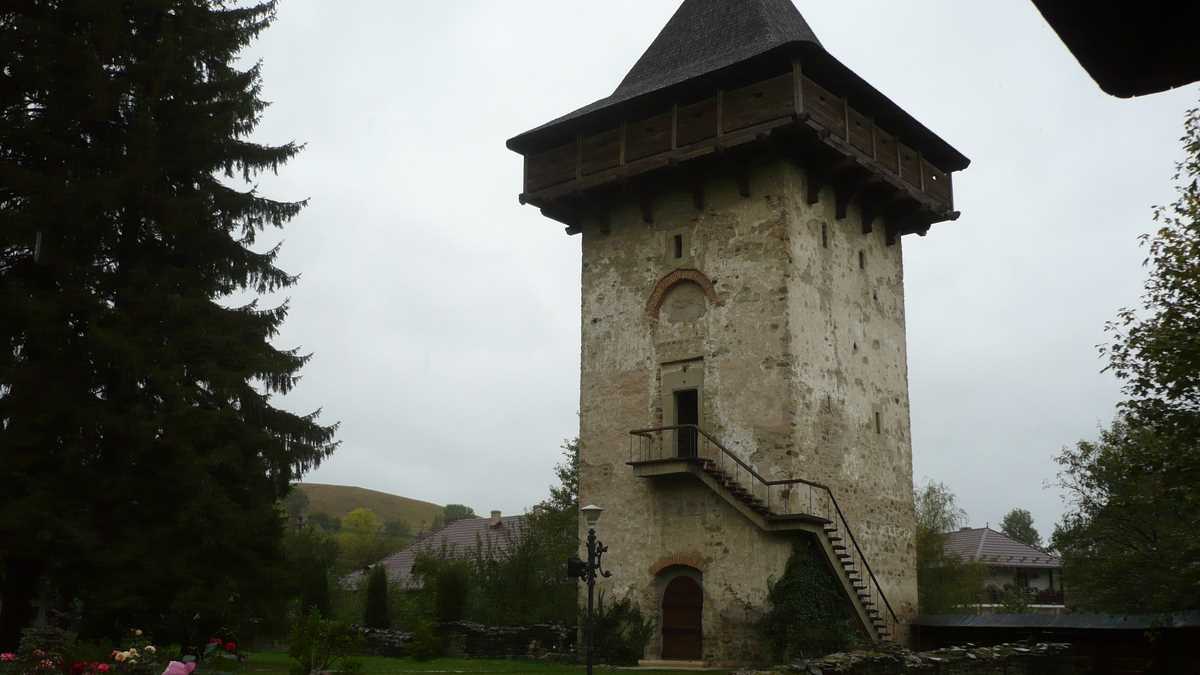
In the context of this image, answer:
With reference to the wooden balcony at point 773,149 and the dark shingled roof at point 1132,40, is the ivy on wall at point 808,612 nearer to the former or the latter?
the wooden balcony at point 773,149

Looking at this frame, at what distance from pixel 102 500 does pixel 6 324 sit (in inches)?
127

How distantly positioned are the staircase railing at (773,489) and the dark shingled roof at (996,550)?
27253mm

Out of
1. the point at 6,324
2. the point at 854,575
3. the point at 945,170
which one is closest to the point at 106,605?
the point at 6,324

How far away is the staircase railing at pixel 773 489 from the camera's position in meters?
20.8

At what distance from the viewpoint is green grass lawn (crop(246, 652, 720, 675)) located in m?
19.4

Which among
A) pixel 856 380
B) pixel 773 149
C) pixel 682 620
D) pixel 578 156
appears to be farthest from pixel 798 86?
pixel 682 620

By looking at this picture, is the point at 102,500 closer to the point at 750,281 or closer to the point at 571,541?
the point at 750,281

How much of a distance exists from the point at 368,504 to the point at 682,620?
14376cm

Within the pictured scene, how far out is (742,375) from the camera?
21.8m

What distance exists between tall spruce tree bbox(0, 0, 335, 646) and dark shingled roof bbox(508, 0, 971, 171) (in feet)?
25.4

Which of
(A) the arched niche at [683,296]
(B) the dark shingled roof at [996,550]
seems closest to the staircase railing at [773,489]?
(A) the arched niche at [683,296]

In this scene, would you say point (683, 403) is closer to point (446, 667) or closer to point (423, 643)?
point (446, 667)

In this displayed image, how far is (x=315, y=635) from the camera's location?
1600cm

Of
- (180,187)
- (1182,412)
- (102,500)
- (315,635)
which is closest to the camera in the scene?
(1182,412)
